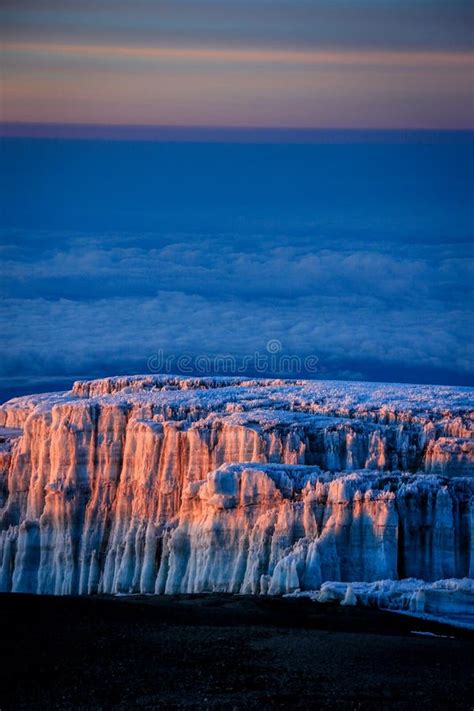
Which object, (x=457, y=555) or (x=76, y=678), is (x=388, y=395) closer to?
(x=457, y=555)

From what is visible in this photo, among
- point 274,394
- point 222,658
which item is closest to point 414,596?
point 222,658

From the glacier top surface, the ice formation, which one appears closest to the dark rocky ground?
the ice formation

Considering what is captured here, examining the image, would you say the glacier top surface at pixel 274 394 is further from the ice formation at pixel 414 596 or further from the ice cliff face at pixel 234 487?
the ice formation at pixel 414 596

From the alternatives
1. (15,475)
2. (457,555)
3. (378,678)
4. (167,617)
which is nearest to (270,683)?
(378,678)

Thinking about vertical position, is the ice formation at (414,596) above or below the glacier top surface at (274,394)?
below

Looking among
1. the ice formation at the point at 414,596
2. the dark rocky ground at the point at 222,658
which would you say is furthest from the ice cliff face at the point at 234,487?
the dark rocky ground at the point at 222,658
